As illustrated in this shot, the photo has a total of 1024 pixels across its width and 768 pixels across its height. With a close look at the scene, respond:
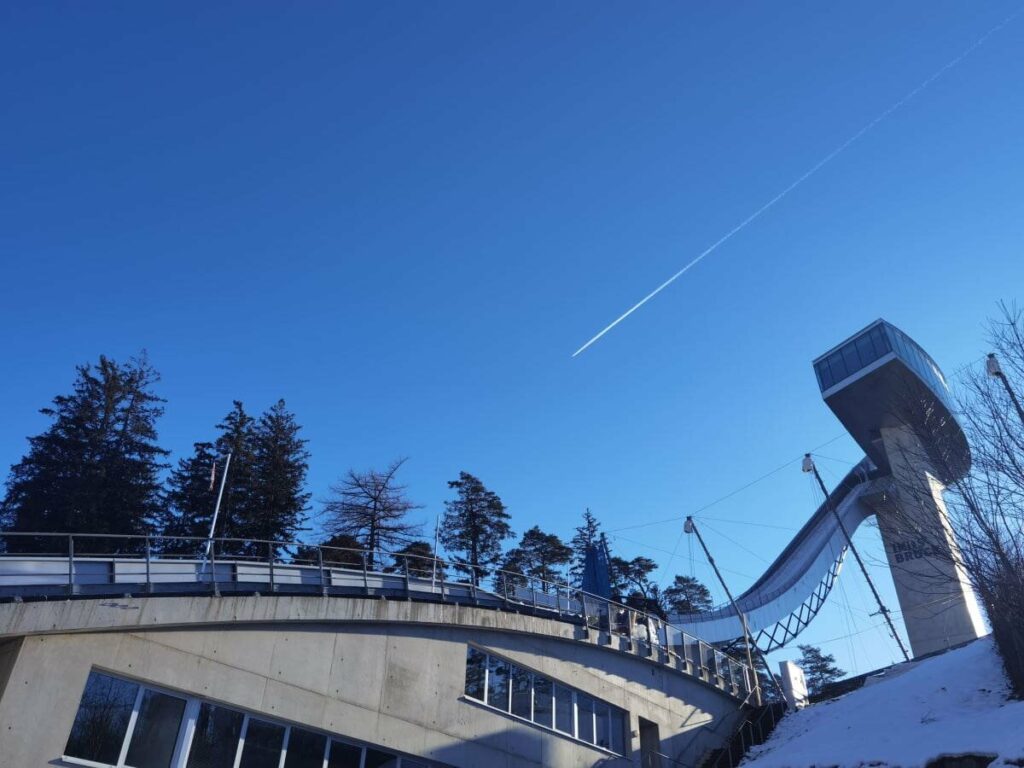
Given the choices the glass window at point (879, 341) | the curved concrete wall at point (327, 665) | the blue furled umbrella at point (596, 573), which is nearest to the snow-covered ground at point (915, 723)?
the curved concrete wall at point (327, 665)

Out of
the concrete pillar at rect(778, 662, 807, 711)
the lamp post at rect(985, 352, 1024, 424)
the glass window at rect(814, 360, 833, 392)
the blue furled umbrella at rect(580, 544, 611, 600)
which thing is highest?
the glass window at rect(814, 360, 833, 392)

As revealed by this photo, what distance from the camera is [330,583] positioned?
21562 mm

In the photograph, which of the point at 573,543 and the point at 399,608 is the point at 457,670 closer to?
the point at 399,608

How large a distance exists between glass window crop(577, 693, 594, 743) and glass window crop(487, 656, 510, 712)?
10.7 ft

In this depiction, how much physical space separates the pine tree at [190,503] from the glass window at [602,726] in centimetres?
2489

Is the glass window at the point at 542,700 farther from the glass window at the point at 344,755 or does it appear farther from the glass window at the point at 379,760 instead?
the glass window at the point at 344,755

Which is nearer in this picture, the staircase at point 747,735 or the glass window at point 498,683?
the glass window at point 498,683

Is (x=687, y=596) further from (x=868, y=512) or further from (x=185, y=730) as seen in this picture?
(x=185, y=730)

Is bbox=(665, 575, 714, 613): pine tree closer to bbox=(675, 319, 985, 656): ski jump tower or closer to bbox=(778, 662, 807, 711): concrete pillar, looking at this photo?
bbox=(675, 319, 985, 656): ski jump tower

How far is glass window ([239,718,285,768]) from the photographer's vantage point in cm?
1745

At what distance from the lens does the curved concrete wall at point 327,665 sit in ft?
49.0

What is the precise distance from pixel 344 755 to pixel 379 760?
1.13 metres

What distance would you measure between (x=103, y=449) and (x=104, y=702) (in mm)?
29582

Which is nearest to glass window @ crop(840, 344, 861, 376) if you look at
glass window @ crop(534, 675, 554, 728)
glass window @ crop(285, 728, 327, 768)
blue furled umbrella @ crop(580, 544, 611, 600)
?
blue furled umbrella @ crop(580, 544, 611, 600)
